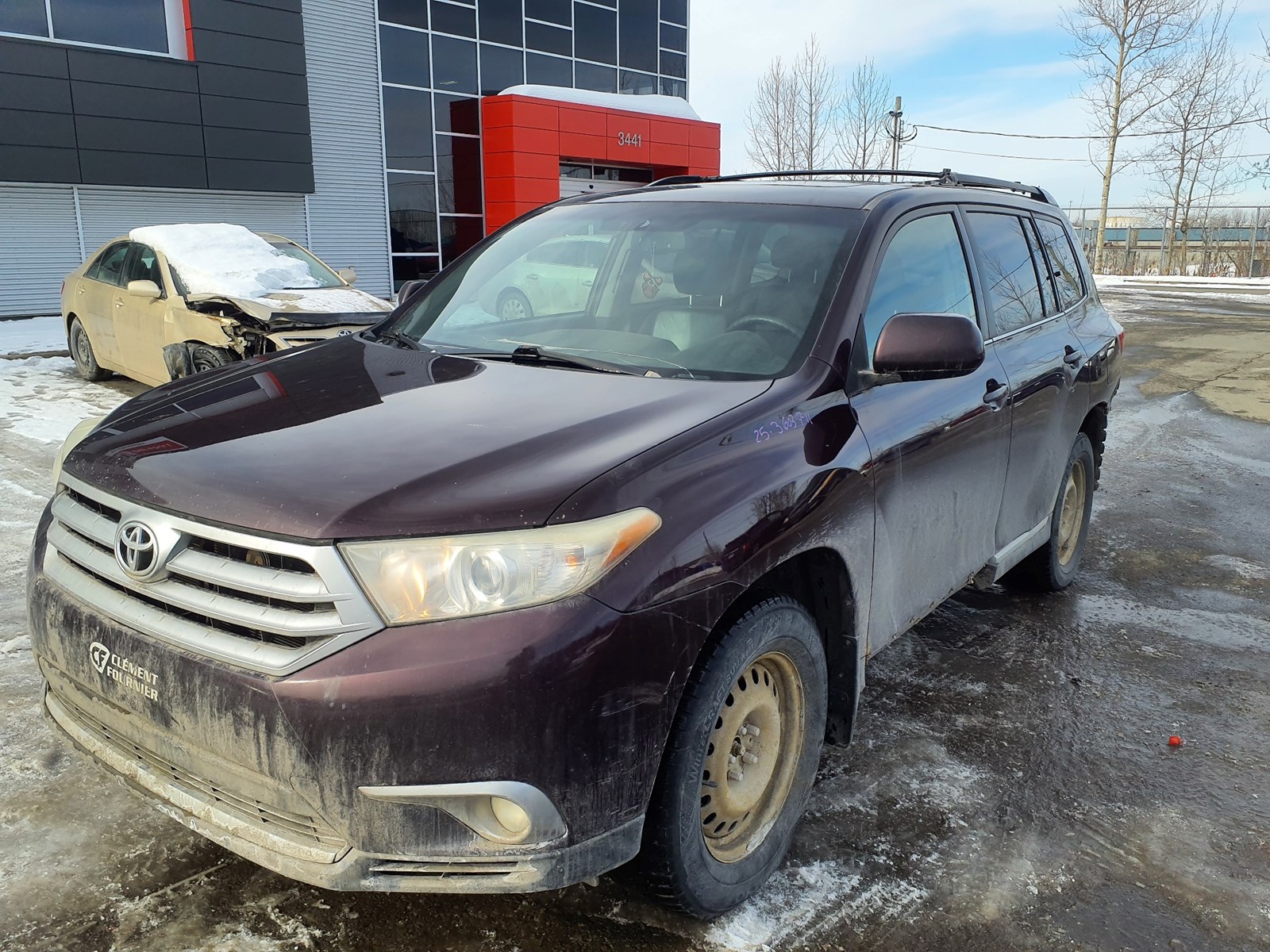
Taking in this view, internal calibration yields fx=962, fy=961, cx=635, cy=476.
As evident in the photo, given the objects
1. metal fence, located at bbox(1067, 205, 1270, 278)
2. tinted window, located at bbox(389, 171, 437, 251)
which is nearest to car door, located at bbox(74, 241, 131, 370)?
tinted window, located at bbox(389, 171, 437, 251)

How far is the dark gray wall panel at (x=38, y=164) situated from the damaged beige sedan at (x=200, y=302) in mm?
7487

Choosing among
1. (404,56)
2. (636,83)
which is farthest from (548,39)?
(404,56)

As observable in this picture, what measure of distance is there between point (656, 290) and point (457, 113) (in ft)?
68.8

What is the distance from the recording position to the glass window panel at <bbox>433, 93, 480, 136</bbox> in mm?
22094

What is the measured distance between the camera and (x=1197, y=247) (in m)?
42.2

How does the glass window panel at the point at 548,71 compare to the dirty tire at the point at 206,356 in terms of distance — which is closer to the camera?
the dirty tire at the point at 206,356

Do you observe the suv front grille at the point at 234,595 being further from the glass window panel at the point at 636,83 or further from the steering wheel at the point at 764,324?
the glass window panel at the point at 636,83

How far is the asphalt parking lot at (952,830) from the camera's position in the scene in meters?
2.41

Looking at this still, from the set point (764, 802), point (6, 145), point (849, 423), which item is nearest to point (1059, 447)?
point (849, 423)

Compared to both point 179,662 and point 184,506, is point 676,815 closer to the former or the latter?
point 179,662

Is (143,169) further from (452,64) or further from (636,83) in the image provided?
(636,83)

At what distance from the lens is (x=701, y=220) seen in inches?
132

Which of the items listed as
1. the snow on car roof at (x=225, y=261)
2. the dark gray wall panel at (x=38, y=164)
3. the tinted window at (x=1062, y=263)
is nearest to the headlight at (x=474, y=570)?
the tinted window at (x=1062, y=263)

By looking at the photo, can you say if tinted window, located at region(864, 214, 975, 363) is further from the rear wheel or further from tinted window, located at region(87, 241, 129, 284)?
the rear wheel
